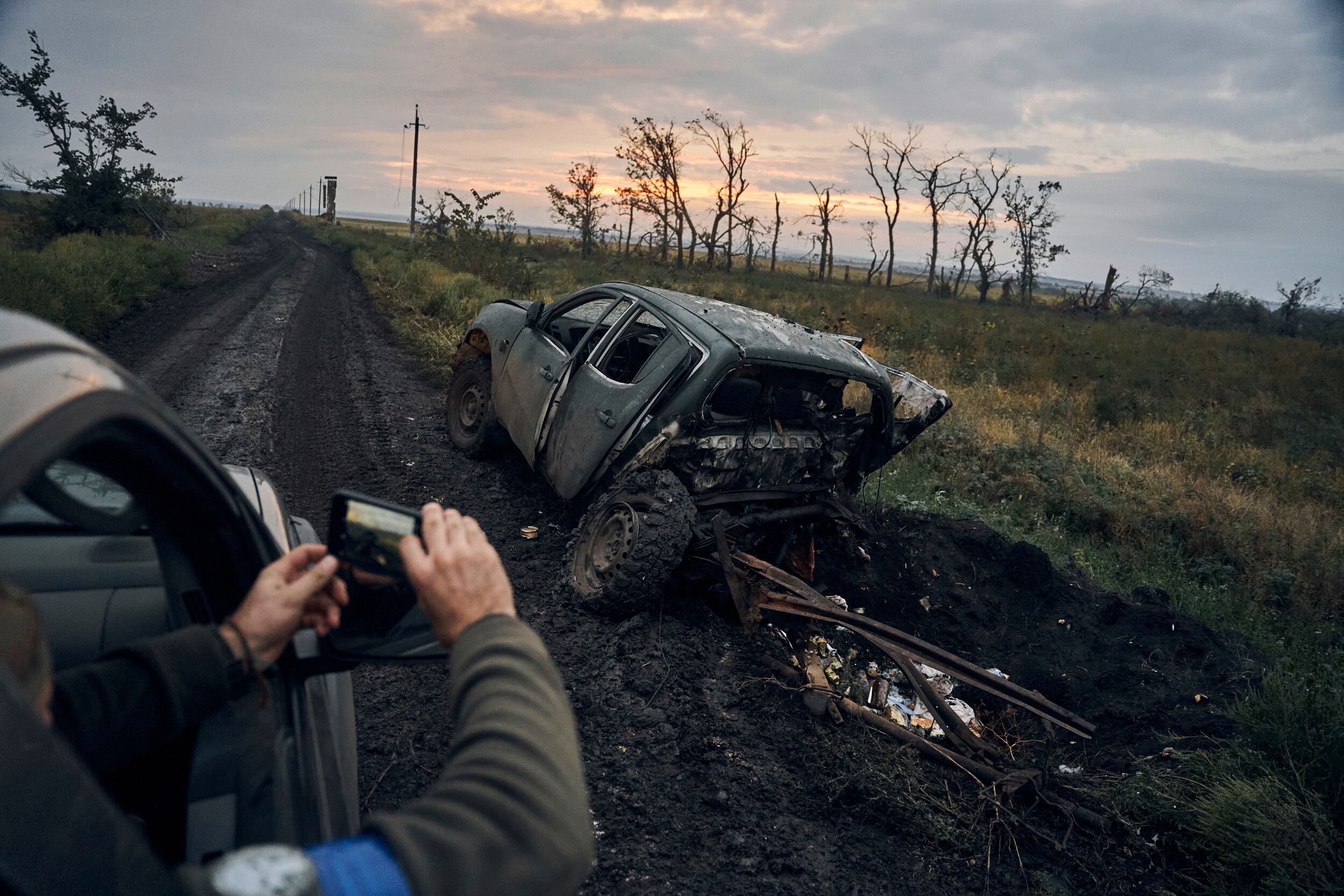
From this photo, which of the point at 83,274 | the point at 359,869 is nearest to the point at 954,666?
the point at 359,869

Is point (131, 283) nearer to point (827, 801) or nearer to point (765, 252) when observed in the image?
point (827, 801)

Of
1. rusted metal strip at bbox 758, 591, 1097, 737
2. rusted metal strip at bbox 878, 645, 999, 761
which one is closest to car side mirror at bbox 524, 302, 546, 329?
rusted metal strip at bbox 758, 591, 1097, 737

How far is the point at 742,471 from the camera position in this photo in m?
4.69

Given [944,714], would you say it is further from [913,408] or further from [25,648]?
[25,648]

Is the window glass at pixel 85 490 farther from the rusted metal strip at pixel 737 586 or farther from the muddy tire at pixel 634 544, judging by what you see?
the rusted metal strip at pixel 737 586

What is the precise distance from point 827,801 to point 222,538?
110 inches

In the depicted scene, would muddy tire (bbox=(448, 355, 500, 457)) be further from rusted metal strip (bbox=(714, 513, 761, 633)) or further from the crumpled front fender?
the crumpled front fender

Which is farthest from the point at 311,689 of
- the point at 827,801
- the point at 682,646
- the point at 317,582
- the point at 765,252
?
the point at 765,252

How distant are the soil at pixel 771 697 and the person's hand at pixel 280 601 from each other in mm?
1850

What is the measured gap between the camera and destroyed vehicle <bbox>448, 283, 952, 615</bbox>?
4.36 meters

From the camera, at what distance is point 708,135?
38938 mm

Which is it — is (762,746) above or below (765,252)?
below

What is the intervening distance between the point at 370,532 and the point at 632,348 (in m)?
4.67

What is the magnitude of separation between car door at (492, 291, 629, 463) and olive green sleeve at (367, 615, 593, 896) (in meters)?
4.29
